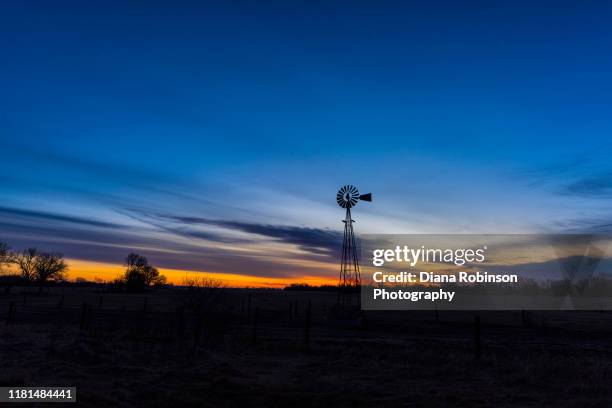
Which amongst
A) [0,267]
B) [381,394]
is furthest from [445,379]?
[0,267]

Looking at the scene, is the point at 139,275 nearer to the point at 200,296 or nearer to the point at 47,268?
the point at 47,268

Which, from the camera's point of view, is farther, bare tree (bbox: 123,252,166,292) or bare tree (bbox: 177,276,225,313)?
bare tree (bbox: 123,252,166,292)

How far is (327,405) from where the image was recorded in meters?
10.0

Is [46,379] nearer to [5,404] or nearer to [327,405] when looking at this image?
[5,404]

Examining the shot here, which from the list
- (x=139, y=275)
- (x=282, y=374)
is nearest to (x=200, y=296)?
(x=282, y=374)

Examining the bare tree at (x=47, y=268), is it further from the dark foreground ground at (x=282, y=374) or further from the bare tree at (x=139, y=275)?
the dark foreground ground at (x=282, y=374)

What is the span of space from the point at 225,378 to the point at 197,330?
262 inches

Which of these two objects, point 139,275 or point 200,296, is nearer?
point 200,296

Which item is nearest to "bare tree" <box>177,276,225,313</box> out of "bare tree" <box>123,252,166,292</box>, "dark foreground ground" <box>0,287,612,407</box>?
"dark foreground ground" <box>0,287,612,407</box>

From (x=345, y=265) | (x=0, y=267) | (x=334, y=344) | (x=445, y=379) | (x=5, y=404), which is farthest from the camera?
(x=0, y=267)

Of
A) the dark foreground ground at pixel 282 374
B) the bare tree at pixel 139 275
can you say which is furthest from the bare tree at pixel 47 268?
the dark foreground ground at pixel 282 374

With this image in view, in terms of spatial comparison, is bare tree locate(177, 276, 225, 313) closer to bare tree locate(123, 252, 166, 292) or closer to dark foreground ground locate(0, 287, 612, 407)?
dark foreground ground locate(0, 287, 612, 407)

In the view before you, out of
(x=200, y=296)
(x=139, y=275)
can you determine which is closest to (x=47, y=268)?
(x=139, y=275)

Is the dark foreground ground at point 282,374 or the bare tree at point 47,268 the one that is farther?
the bare tree at point 47,268
